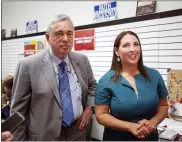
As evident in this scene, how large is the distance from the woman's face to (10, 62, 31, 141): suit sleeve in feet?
2.05

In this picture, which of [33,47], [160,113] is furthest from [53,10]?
[160,113]

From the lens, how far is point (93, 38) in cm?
334

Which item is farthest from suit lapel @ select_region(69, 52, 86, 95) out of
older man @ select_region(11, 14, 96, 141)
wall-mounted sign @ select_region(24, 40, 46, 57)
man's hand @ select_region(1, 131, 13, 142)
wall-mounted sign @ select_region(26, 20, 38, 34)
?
wall-mounted sign @ select_region(26, 20, 38, 34)

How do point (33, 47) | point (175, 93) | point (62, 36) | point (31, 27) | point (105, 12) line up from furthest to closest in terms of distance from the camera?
1. point (31, 27)
2. point (33, 47)
3. point (105, 12)
4. point (175, 93)
5. point (62, 36)

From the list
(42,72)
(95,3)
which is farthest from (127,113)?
(95,3)

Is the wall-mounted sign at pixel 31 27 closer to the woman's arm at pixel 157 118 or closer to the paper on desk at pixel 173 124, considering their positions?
the paper on desk at pixel 173 124

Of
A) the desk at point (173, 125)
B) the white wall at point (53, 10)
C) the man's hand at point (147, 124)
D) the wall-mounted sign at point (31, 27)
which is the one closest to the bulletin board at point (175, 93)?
the desk at point (173, 125)

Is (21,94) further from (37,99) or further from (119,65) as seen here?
(119,65)

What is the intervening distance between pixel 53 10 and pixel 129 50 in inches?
115

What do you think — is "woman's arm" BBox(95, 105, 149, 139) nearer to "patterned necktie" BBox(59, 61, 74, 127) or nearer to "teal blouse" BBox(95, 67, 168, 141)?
"teal blouse" BBox(95, 67, 168, 141)

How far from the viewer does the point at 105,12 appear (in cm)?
311

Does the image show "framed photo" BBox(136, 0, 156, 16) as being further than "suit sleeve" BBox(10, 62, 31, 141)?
Yes

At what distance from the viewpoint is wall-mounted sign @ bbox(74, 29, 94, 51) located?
3.37 metres

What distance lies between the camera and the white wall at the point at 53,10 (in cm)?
279
